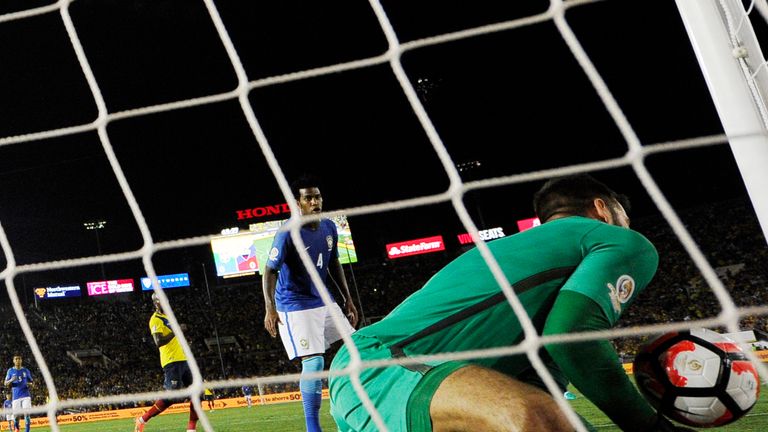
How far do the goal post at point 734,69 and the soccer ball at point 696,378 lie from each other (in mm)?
426

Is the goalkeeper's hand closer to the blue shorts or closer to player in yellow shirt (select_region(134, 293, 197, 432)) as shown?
player in yellow shirt (select_region(134, 293, 197, 432))

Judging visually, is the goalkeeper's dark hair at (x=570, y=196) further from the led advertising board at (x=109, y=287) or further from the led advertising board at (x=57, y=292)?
the led advertising board at (x=57, y=292)

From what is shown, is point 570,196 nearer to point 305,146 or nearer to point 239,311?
point 305,146

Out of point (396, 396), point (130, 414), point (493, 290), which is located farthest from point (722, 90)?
point (130, 414)

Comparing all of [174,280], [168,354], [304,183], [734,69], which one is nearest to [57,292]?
[174,280]

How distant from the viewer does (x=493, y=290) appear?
1328 millimetres

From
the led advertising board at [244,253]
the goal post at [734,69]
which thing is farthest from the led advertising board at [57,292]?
the goal post at [734,69]

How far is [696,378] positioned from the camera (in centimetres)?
156

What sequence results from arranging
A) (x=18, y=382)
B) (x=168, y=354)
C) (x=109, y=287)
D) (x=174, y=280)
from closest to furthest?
(x=168, y=354), (x=18, y=382), (x=174, y=280), (x=109, y=287)

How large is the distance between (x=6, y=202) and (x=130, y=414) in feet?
36.9

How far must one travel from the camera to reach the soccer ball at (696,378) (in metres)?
1.54

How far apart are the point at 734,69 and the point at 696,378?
0.78m

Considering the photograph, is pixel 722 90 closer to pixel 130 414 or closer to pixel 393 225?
pixel 130 414

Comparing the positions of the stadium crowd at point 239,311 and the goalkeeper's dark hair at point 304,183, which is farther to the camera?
the stadium crowd at point 239,311
